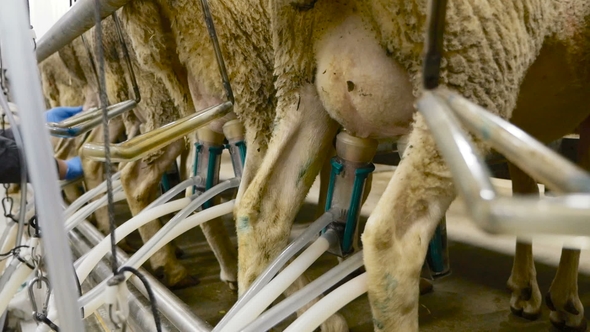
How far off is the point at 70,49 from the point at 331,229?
187 cm

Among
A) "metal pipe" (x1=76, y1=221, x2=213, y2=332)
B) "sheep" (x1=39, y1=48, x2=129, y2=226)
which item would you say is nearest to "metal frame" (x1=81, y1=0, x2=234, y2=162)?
"metal pipe" (x1=76, y1=221, x2=213, y2=332)

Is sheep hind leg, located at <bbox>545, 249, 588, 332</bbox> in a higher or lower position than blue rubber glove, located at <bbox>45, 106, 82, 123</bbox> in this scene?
lower

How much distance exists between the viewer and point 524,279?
129cm

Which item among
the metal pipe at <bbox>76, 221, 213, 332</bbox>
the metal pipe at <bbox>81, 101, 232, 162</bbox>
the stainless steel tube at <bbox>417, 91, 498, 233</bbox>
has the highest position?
the stainless steel tube at <bbox>417, 91, 498, 233</bbox>

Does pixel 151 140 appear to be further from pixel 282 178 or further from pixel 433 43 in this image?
pixel 433 43

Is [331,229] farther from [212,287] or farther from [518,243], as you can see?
[212,287]

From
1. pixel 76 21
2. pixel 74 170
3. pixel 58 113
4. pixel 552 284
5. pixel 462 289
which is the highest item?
pixel 76 21

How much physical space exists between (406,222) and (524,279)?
2.48 feet

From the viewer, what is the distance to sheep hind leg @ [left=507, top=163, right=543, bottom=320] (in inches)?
49.9

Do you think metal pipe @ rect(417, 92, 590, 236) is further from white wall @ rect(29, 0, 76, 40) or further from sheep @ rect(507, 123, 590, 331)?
white wall @ rect(29, 0, 76, 40)

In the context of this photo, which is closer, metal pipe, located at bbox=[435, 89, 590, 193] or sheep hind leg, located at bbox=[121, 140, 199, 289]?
metal pipe, located at bbox=[435, 89, 590, 193]

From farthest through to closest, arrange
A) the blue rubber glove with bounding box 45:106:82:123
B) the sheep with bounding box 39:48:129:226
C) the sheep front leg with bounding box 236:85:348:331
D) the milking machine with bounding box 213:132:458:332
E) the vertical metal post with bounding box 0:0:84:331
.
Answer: the sheep with bounding box 39:48:129:226, the blue rubber glove with bounding box 45:106:82:123, the sheep front leg with bounding box 236:85:348:331, the milking machine with bounding box 213:132:458:332, the vertical metal post with bounding box 0:0:84:331

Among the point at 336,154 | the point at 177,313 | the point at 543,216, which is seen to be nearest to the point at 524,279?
the point at 336,154

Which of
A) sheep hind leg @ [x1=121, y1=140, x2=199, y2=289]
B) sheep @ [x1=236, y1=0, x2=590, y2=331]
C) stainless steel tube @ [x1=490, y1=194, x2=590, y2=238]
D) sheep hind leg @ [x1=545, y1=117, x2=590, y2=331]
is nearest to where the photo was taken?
stainless steel tube @ [x1=490, y1=194, x2=590, y2=238]
